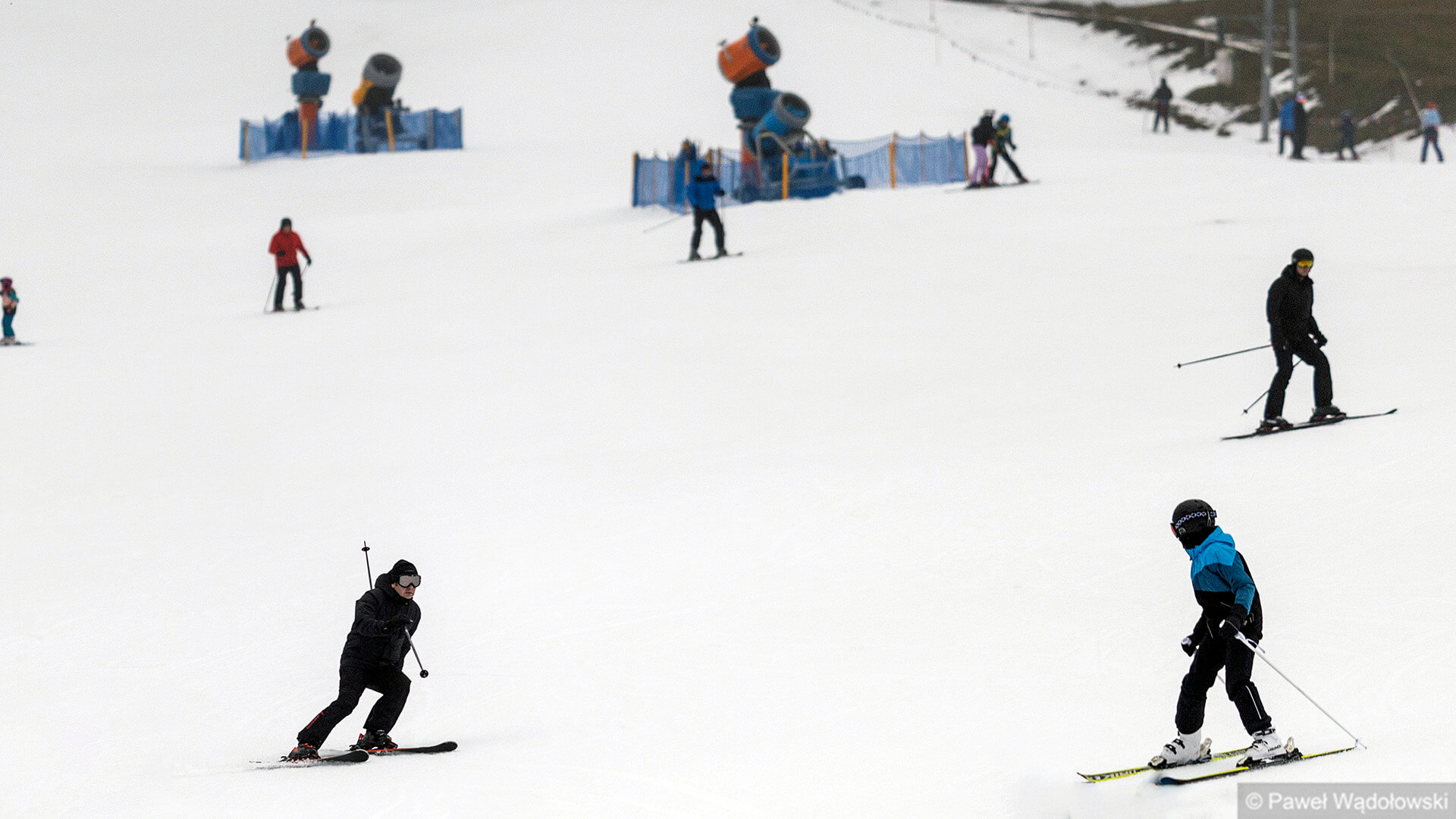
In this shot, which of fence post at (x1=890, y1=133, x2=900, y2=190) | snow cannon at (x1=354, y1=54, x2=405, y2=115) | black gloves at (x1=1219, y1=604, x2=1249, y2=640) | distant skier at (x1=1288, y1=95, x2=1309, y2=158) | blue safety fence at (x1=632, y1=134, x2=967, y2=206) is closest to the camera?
black gloves at (x1=1219, y1=604, x2=1249, y2=640)

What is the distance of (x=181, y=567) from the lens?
401 inches

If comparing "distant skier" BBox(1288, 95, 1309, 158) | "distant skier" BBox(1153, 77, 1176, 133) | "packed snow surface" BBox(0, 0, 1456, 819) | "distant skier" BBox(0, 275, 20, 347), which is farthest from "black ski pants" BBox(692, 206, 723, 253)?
"distant skier" BBox(1153, 77, 1176, 133)

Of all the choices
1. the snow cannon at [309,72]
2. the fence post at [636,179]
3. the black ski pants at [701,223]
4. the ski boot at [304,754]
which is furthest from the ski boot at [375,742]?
the snow cannon at [309,72]

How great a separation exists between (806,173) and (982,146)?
3.69 meters

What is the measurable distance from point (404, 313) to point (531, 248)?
4.87 metres

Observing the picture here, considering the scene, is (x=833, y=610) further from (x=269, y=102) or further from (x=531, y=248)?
(x=269, y=102)

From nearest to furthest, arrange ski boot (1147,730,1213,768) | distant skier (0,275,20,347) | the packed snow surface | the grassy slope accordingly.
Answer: ski boot (1147,730,1213,768) → the packed snow surface → distant skier (0,275,20,347) → the grassy slope

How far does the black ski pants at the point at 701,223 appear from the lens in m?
20.6

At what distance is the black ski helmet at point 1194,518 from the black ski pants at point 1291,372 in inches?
235

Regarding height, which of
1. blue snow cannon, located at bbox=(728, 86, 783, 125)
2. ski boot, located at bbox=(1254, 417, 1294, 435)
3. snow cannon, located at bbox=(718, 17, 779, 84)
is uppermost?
snow cannon, located at bbox=(718, 17, 779, 84)

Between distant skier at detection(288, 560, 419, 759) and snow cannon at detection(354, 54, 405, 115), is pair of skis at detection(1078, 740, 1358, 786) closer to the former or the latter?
distant skier at detection(288, 560, 419, 759)

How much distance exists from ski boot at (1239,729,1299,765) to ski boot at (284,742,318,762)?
4.23 metres

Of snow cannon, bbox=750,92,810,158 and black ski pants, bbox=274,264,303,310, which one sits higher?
snow cannon, bbox=750,92,810,158

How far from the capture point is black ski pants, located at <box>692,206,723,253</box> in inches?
811
